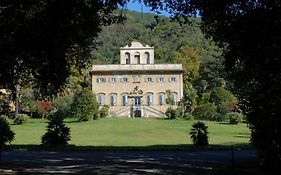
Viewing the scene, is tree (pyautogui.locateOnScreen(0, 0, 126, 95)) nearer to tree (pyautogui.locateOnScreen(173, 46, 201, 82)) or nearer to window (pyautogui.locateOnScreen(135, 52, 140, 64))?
window (pyautogui.locateOnScreen(135, 52, 140, 64))

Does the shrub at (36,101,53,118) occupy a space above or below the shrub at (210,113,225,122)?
above

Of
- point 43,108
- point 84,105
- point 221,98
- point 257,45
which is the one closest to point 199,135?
point 257,45

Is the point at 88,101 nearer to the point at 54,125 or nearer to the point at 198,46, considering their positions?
the point at 54,125

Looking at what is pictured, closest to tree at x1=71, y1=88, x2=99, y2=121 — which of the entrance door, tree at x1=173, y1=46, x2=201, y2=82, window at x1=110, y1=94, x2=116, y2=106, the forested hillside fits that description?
window at x1=110, y1=94, x2=116, y2=106

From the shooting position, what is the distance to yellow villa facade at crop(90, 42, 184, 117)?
67.9m

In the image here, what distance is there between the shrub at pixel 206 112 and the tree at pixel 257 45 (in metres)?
44.2

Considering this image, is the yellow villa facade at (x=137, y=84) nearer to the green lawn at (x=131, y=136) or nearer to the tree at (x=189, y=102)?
the tree at (x=189, y=102)

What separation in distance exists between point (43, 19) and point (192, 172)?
5235 mm

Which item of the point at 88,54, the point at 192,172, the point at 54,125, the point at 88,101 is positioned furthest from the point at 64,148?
the point at 88,101

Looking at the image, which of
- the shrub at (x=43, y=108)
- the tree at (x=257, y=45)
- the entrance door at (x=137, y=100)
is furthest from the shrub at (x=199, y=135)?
the entrance door at (x=137, y=100)

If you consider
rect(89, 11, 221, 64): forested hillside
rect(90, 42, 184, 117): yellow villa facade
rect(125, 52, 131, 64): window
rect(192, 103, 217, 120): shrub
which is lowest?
rect(192, 103, 217, 120): shrub

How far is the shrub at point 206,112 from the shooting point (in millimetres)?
55938

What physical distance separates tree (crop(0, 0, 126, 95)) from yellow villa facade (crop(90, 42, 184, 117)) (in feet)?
183

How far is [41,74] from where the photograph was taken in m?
12.2
